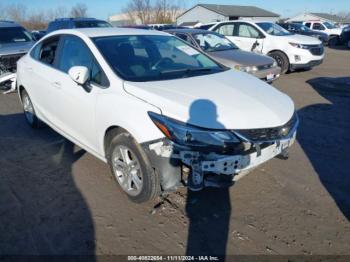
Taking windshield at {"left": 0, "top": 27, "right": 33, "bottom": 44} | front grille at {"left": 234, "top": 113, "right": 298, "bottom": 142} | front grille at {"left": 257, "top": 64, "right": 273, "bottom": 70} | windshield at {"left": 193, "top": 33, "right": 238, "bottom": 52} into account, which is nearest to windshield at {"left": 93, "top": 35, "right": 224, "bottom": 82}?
front grille at {"left": 234, "top": 113, "right": 298, "bottom": 142}

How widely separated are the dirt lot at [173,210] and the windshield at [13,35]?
6143 millimetres

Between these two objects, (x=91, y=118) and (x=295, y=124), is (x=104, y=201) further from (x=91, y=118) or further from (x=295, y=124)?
(x=295, y=124)

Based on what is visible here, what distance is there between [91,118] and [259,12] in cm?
6536

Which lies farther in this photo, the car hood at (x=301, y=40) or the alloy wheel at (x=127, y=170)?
the car hood at (x=301, y=40)

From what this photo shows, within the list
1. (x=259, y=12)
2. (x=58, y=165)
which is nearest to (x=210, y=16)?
(x=259, y=12)

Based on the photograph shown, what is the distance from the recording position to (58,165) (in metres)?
4.25

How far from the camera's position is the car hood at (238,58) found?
26.0ft

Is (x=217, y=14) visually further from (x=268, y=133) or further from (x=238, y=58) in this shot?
(x=268, y=133)

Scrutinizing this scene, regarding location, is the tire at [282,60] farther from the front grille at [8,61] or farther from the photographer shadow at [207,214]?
the photographer shadow at [207,214]

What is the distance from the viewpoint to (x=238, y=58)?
814cm

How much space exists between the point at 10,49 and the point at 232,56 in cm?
592

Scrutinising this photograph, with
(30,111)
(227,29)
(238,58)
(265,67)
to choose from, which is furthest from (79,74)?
(227,29)

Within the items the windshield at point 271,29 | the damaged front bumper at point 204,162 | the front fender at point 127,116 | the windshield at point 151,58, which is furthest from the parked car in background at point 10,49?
the windshield at point 271,29

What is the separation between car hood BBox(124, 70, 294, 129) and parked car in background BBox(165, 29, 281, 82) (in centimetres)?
445
